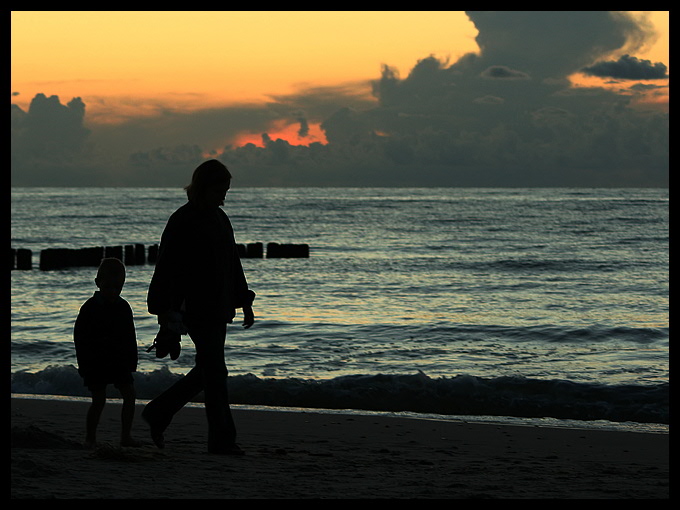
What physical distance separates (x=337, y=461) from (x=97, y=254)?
2367cm

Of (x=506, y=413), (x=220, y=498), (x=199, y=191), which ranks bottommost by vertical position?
(x=506, y=413)

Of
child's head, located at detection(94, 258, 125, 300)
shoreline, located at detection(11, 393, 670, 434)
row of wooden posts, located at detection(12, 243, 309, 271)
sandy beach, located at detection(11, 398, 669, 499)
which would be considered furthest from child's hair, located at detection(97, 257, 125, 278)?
row of wooden posts, located at detection(12, 243, 309, 271)

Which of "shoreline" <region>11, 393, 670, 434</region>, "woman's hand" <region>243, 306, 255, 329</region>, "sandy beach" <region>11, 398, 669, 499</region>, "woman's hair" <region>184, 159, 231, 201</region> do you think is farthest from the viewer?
"shoreline" <region>11, 393, 670, 434</region>

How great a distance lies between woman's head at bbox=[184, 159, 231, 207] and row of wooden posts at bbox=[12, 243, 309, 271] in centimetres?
1870

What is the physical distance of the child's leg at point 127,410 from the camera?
499cm

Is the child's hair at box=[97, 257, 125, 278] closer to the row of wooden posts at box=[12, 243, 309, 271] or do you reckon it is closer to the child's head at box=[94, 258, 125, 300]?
the child's head at box=[94, 258, 125, 300]

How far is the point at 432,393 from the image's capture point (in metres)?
8.77

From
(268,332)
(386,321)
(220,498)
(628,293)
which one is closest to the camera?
(220,498)

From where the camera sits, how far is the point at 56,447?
5.17 metres

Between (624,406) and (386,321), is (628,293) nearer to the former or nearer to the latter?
(386,321)

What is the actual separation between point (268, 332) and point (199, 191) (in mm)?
8204

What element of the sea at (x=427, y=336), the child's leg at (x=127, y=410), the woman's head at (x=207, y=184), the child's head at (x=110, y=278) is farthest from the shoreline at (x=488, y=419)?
the woman's head at (x=207, y=184)

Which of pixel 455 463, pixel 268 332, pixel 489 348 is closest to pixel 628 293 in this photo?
pixel 489 348

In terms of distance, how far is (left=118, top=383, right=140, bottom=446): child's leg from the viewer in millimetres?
4992
